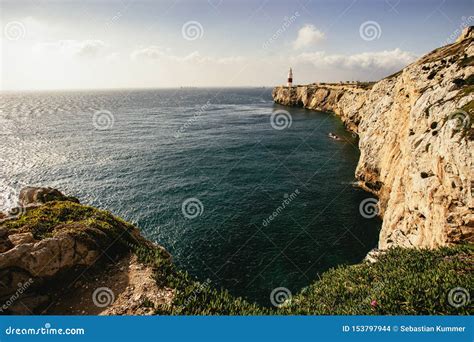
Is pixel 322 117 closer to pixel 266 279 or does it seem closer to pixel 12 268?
pixel 266 279

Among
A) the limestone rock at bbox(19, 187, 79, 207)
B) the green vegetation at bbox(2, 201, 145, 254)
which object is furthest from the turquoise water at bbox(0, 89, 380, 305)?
the limestone rock at bbox(19, 187, 79, 207)

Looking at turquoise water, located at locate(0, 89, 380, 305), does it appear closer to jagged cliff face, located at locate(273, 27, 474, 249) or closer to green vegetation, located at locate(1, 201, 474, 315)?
jagged cliff face, located at locate(273, 27, 474, 249)

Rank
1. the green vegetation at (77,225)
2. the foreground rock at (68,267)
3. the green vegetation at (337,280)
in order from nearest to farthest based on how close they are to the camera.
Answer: the green vegetation at (337,280)
the foreground rock at (68,267)
the green vegetation at (77,225)

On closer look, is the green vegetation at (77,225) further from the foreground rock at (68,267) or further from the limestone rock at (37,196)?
the limestone rock at (37,196)

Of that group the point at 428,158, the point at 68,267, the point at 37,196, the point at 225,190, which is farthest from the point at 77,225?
the point at 428,158

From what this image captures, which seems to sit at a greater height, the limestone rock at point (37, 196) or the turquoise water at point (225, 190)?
the limestone rock at point (37, 196)

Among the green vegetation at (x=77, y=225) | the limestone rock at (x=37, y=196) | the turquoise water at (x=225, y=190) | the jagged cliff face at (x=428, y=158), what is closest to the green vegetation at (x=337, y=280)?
the green vegetation at (x=77, y=225)
